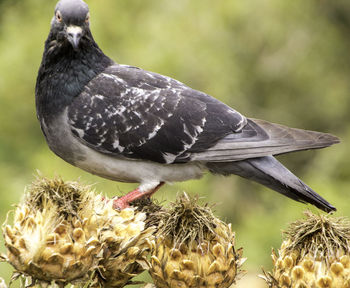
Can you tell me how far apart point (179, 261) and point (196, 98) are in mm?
2130

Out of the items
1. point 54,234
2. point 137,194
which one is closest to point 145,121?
point 137,194

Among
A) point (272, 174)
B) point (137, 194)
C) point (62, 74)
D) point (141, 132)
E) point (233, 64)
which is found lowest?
point (137, 194)

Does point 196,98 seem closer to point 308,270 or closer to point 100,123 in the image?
point 100,123

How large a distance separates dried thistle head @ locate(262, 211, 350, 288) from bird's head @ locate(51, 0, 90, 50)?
2240 mm

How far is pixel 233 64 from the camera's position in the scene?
31.3ft

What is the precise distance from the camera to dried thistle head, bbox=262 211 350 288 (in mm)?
3275

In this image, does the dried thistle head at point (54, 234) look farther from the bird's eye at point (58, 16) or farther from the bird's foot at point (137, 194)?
the bird's eye at point (58, 16)

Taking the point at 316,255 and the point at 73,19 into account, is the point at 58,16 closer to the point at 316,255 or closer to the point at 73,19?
the point at 73,19

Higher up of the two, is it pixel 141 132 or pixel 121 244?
pixel 141 132

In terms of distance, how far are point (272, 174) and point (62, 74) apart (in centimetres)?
181

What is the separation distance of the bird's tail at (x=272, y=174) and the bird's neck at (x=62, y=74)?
1.22 m

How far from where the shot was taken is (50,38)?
510 cm

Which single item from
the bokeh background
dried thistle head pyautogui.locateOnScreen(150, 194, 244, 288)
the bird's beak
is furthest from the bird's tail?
the bokeh background

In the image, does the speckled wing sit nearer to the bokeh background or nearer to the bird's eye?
the bird's eye
